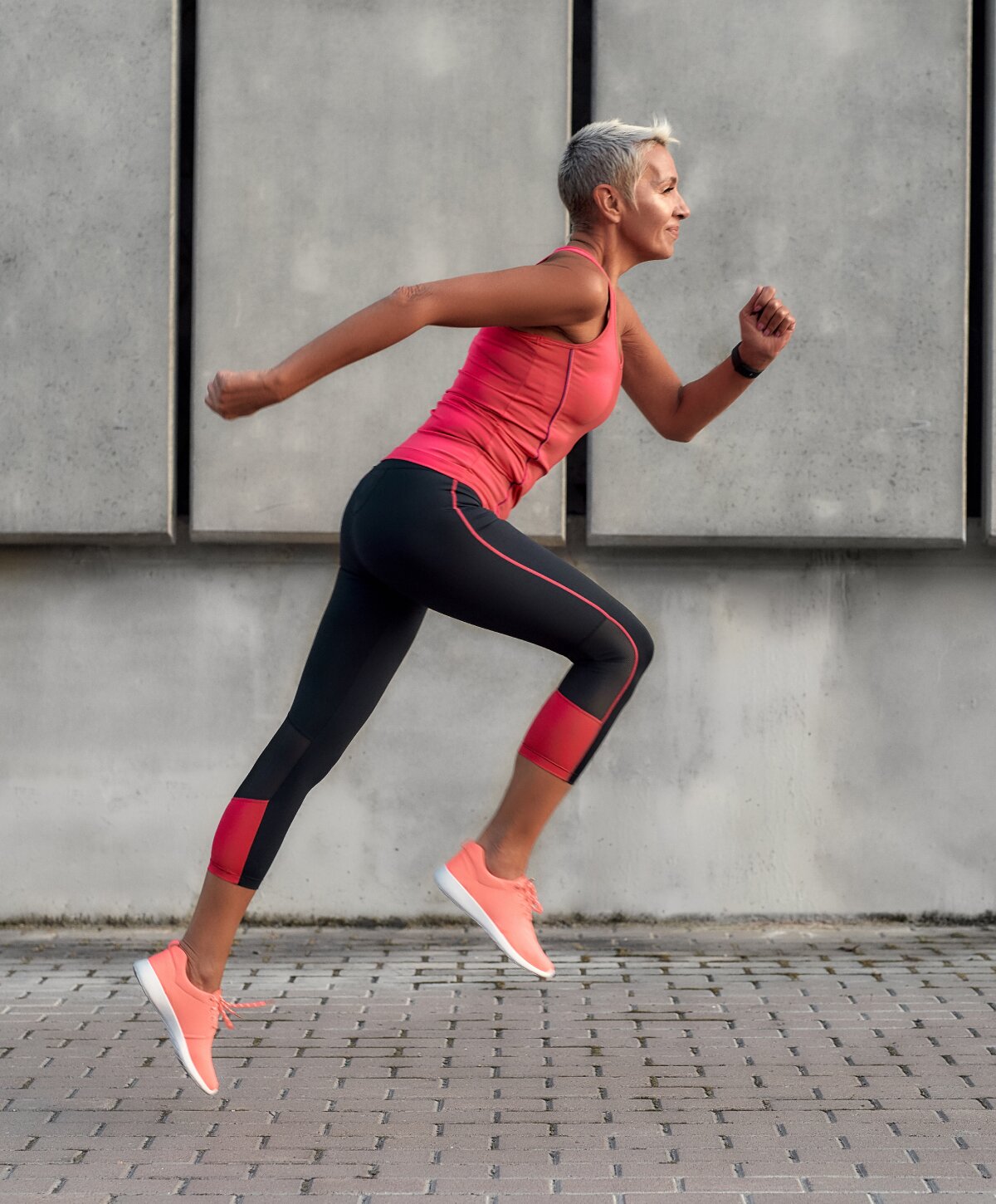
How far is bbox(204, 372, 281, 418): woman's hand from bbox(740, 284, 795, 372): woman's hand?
3.93 feet

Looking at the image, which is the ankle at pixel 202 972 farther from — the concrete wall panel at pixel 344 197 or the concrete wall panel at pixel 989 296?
the concrete wall panel at pixel 989 296

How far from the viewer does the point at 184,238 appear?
20.6 feet

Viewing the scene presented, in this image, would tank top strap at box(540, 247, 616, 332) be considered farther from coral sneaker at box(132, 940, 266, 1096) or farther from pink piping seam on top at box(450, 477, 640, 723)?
coral sneaker at box(132, 940, 266, 1096)

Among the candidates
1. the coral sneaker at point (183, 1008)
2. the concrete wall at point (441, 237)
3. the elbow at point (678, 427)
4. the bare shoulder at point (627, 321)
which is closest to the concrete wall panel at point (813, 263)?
the concrete wall at point (441, 237)

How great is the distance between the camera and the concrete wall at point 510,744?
616cm

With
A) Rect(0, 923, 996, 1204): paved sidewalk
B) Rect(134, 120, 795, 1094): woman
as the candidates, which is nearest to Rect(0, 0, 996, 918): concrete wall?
Rect(0, 923, 996, 1204): paved sidewalk

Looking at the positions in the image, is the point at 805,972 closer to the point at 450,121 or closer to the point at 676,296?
the point at 676,296

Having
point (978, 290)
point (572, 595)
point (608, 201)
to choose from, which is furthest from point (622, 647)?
point (978, 290)

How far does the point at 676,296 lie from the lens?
19.8 feet

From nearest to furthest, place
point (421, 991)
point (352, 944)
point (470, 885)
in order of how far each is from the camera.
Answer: point (470, 885)
point (421, 991)
point (352, 944)

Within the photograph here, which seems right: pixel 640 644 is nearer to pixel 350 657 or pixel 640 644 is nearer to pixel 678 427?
pixel 350 657

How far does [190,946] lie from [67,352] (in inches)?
137

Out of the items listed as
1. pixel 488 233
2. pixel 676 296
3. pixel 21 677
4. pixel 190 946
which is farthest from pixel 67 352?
pixel 190 946

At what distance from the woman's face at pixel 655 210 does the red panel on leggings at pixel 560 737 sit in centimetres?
105
